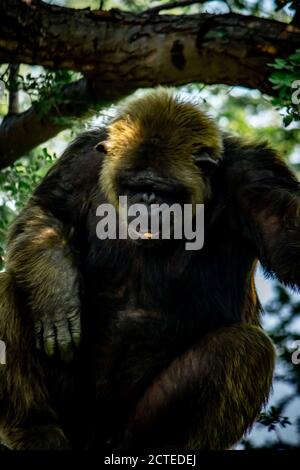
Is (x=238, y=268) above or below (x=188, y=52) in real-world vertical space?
below

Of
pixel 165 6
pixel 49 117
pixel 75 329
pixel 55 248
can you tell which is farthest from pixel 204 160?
pixel 49 117

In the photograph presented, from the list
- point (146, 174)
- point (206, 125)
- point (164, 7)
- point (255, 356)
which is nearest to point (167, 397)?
point (255, 356)

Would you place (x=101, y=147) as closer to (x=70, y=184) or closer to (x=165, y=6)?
(x=70, y=184)

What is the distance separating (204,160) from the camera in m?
7.08

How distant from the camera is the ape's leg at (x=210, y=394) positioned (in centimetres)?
658

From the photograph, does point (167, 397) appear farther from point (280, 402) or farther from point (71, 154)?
point (71, 154)

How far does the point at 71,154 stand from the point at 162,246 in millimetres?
1180

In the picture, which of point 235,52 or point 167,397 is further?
point 235,52

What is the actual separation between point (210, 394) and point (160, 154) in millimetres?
1768

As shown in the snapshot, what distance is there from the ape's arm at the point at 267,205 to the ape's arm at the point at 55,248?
1.18 meters

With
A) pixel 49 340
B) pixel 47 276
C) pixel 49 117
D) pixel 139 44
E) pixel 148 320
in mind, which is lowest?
pixel 49 340

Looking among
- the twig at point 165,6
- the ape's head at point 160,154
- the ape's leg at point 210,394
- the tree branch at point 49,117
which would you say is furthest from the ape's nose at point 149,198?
the twig at point 165,6

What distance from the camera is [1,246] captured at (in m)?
9.17
